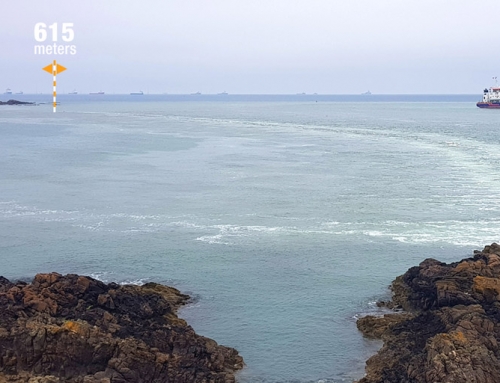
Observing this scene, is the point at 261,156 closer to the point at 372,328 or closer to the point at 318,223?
the point at 318,223

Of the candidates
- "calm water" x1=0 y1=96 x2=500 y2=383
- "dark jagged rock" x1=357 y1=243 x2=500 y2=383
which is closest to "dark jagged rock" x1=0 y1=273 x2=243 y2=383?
"calm water" x1=0 y1=96 x2=500 y2=383

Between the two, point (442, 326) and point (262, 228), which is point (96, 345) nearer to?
point (442, 326)

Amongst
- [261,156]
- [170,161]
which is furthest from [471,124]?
[170,161]

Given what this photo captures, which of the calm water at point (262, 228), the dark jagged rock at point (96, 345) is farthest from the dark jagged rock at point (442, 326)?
the dark jagged rock at point (96, 345)

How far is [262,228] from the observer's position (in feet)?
159

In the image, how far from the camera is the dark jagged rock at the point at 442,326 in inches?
1018

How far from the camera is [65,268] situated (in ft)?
133

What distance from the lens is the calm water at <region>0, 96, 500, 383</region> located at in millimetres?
33469

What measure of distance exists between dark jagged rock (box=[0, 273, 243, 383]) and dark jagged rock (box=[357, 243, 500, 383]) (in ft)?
22.0

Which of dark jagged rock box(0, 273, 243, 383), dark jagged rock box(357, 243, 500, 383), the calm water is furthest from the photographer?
the calm water

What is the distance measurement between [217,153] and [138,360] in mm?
65046

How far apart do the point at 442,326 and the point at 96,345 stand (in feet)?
47.1

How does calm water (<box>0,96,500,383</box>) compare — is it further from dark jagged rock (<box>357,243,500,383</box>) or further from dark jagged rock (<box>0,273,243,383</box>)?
dark jagged rock (<box>0,273,243,383</box>)

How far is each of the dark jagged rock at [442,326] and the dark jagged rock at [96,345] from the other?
6.72m
